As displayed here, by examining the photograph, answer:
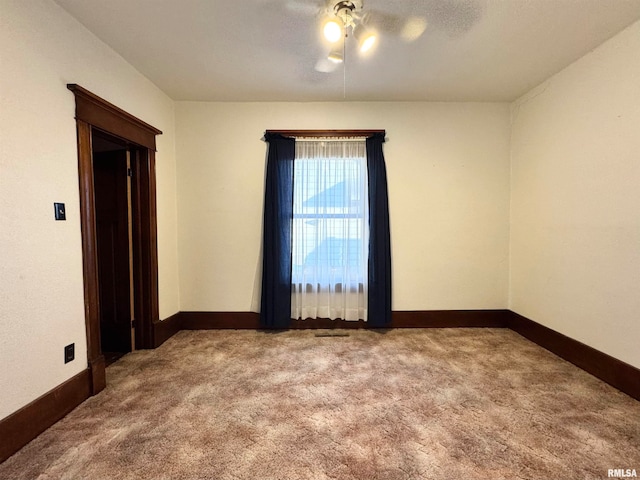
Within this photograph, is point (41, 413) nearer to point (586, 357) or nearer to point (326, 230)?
point (326, 230)

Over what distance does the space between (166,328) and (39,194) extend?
Answer: 5.95ft

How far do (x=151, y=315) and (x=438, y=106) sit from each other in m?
3.81

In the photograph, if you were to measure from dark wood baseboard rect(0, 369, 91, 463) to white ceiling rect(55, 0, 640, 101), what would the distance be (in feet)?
7.91

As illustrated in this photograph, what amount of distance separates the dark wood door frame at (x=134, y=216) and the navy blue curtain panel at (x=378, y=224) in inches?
88.7

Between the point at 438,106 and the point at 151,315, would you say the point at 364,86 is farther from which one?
the point at 151,315

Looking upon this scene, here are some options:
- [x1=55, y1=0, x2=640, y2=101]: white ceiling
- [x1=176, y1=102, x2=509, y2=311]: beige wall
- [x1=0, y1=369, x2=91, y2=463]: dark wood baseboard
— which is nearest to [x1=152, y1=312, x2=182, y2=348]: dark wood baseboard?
[x1=176, y1=102, x2=509, y2=311]: beige wall

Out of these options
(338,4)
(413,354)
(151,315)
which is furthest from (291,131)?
(413,354)

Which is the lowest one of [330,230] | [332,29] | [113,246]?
[113,246]

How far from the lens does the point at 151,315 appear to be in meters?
2.85

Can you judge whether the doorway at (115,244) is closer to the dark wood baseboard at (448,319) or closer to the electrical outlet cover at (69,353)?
the electrical outlet cover at (69,353)

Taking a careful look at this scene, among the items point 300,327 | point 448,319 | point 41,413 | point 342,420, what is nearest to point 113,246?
point 41,413

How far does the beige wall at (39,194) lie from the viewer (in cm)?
153

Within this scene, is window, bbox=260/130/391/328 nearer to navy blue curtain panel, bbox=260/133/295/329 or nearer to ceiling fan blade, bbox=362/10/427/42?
navy blue curtain panel, bbox=260/133/295/329

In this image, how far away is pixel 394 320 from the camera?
3.38 m
